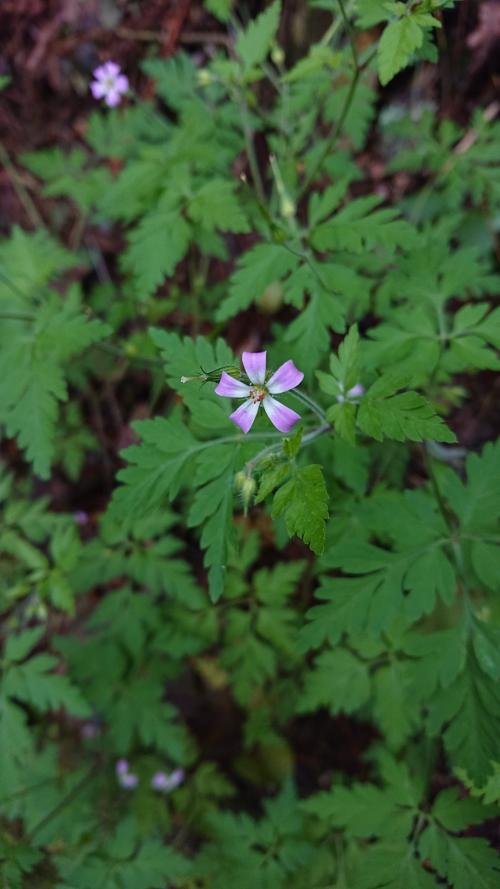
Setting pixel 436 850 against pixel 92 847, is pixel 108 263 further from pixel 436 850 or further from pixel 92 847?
pixel 436 850

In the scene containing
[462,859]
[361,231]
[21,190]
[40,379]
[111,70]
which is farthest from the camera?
[21,190]

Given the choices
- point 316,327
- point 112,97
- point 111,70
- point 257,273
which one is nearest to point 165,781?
point 316,327

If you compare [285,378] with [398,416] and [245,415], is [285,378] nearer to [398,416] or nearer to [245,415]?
[245,415]


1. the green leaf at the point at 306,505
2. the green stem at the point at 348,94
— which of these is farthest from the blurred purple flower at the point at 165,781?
the green stem at the point at 348,94

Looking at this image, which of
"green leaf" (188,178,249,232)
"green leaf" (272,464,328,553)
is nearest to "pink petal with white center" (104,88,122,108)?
"green leaf" (188,178,249,232)

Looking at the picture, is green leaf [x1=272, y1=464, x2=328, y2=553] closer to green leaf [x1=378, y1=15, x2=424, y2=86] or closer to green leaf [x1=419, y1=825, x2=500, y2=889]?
green leaf [x1=378, y1=15, x2=424, y2=86]

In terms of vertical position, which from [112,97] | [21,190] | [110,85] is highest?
[21,190]
